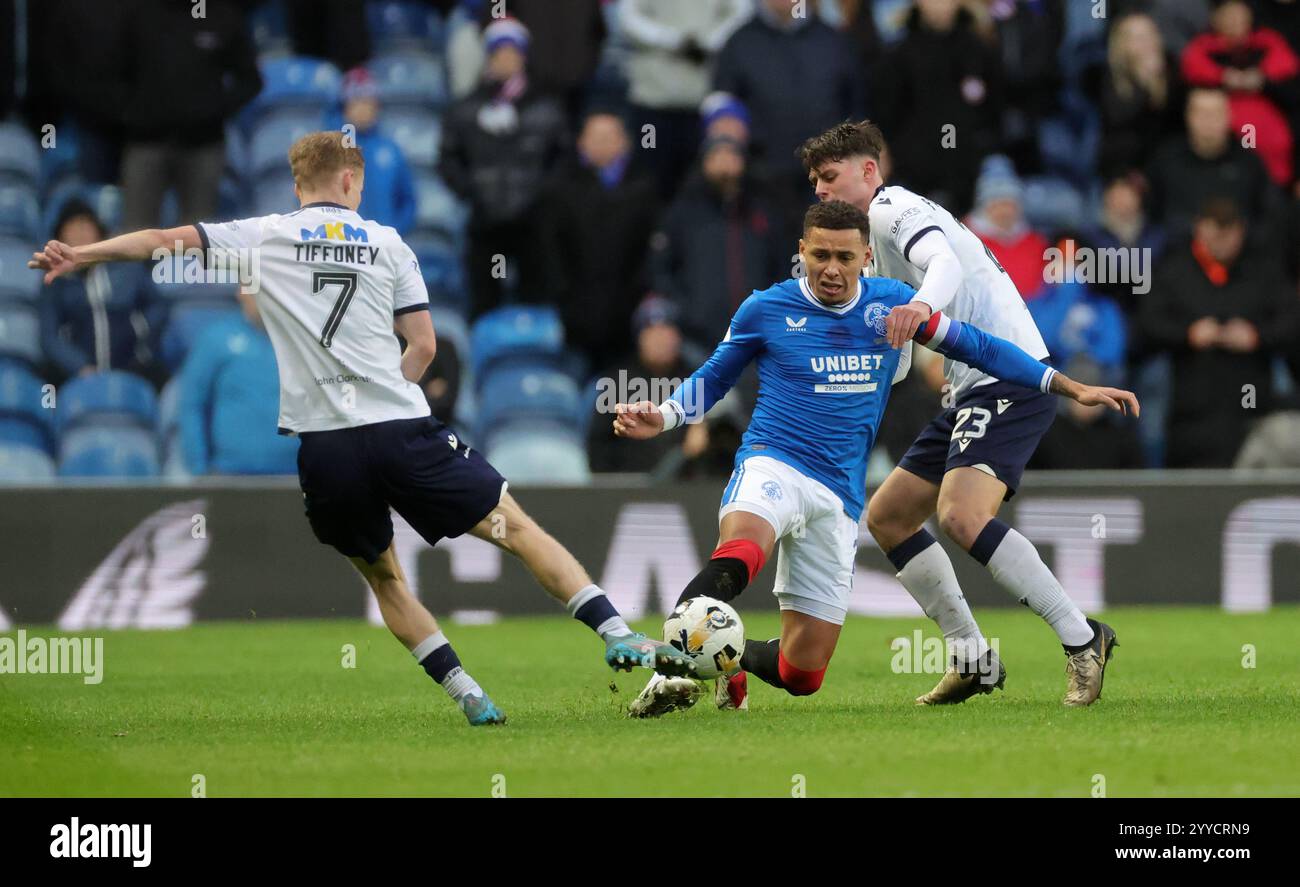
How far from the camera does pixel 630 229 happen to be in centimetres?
1488

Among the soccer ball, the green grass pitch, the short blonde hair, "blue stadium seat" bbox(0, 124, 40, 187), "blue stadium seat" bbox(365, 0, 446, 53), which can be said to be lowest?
the green grass pitch

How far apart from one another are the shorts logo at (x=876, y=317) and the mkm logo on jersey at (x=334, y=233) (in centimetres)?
205

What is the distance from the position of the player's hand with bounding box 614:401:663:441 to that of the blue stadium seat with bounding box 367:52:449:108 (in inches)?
360

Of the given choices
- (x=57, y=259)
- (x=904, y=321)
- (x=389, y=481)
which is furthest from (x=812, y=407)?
(x=57, y=259)

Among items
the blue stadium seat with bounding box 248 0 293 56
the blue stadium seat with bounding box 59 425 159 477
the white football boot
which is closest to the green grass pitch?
the white football boot

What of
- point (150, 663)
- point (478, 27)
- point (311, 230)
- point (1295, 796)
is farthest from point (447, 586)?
point (1295, 796)

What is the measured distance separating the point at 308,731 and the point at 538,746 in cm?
112

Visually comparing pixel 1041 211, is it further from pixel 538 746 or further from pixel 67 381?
pixel 538 746

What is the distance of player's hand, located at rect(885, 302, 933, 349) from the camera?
7.53 meters

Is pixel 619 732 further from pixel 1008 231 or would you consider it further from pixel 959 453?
pixel 1008 231

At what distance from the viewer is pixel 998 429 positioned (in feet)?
28.0

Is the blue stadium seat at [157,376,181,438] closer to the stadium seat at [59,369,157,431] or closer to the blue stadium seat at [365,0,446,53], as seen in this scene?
the stadium seat at [59,369,157,431]

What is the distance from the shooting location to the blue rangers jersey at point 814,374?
318 inches

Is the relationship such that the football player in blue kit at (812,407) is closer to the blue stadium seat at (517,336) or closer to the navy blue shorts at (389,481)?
the navy blue shorts at (389,481)
